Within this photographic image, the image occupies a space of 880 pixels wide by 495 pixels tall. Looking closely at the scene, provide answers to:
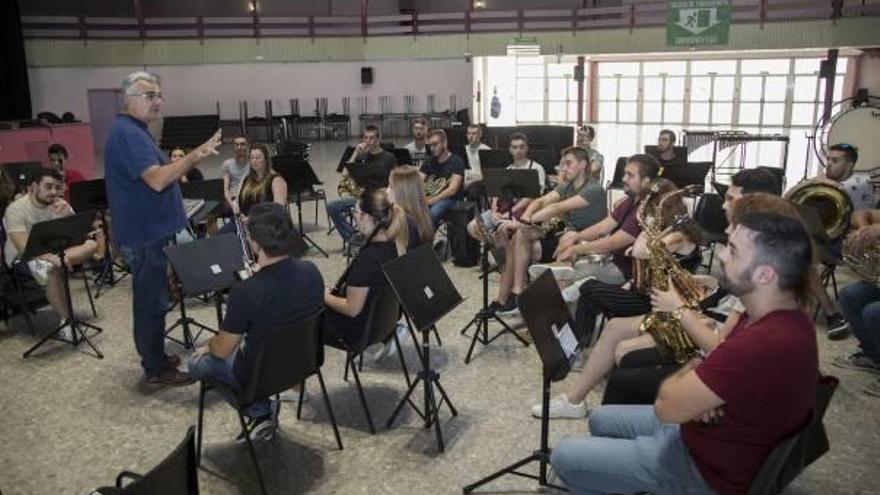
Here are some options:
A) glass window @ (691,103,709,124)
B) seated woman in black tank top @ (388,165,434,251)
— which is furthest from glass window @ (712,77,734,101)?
seated woman in black tank top @ (388,165,434,251)

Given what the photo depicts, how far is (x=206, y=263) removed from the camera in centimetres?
459

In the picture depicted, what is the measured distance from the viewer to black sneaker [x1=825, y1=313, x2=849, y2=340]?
5.57m

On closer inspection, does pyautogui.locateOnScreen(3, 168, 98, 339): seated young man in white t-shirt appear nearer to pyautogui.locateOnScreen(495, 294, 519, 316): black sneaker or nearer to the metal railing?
pyautogui.locateOnScreen(495, 294, 519, 316): black sneaker

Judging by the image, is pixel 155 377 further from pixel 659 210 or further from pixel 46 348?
pixel 659 210

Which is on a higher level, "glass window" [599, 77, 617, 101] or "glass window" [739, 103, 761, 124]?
"glass window" [599, 77, 617, 101]

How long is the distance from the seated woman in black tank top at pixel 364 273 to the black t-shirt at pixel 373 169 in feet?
7.33

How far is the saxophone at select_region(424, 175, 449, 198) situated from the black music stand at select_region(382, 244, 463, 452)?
410cm

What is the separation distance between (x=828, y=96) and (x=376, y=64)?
13.1 m

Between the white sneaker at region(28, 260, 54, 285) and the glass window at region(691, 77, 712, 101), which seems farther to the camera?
the glass window at region(691, 77, 712, 101)

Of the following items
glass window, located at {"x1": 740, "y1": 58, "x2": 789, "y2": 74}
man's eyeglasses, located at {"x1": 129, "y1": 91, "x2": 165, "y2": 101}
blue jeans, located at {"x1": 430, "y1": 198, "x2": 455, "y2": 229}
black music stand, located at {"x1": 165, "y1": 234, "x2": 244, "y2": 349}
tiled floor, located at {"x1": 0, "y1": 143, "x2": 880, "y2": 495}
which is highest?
glass window, located at {"x1": 740, "y1": 58, "x2": 789, "y2": 74}

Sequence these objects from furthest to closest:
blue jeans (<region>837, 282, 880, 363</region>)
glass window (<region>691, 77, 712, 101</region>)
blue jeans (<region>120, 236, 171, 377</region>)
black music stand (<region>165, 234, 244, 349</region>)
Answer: glass window (<region>691, 77, 712, 101</region>), blue jeans (<region>837, 282, 880, 363</region>), blue jeans (<region>120, 236, 171, 377</region>), black music stand (<region>165, 234, 244, 349</region>)

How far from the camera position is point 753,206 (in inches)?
126

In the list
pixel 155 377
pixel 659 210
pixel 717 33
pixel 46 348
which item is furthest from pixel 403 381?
pixel 717 33

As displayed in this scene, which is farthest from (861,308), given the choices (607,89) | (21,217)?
(607,89)
